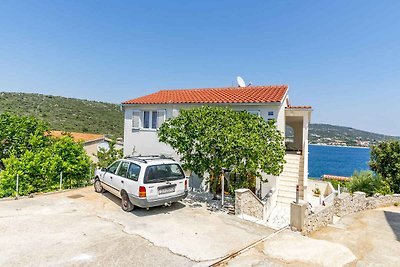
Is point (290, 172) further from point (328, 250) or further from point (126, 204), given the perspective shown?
point (126, 204)

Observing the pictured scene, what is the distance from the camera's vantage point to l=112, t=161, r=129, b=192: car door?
919 centimetres

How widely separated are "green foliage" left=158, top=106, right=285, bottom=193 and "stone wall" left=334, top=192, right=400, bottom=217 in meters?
5.66

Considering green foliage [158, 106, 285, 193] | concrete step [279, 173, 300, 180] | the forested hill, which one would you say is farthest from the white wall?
the forested hill

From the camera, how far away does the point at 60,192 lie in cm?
1180

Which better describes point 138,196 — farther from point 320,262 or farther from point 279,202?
point 279,202

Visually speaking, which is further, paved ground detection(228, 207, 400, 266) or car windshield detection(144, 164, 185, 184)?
car windshield detection(144, 164, 185, 184)

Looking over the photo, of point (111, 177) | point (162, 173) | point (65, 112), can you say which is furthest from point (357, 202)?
point (65, 112)

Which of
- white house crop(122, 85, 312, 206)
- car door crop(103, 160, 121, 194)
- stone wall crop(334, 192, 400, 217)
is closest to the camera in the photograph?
car door crop(103, 160, 121, 194)

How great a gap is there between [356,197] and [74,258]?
15983 millimetres

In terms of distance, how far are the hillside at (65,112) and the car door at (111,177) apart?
4082cm

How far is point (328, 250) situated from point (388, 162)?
22466mm

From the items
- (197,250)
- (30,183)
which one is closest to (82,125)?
(30,183)

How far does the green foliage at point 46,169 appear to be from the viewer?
1162cm

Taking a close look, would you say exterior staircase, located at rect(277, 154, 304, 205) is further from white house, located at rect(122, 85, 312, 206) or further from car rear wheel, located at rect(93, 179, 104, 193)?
car rear wheel, located at rect(93, 179, 104, 193)
